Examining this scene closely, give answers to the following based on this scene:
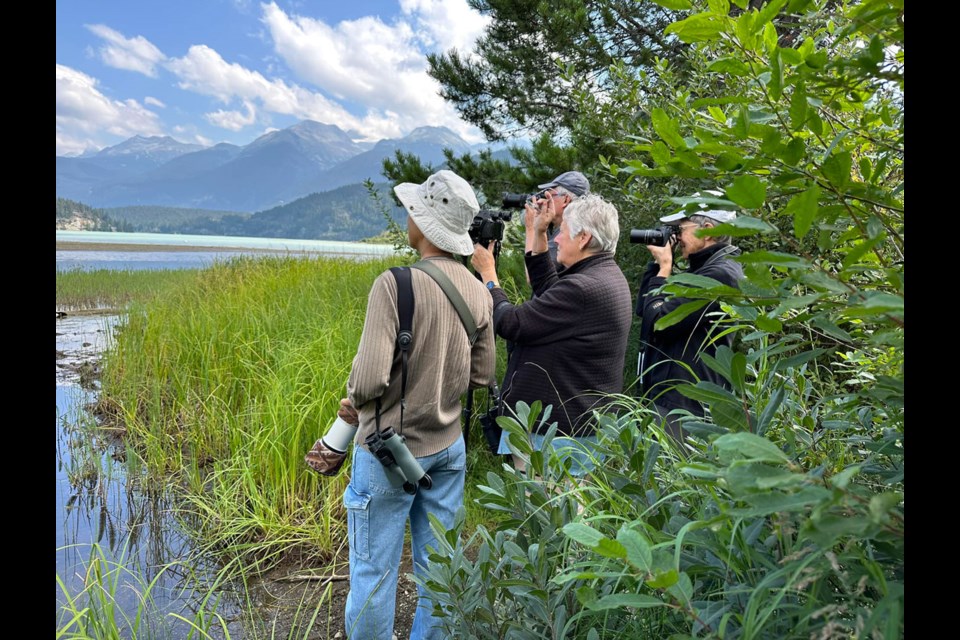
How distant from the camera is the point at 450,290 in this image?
1.96 m

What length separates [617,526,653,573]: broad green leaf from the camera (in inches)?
24.2

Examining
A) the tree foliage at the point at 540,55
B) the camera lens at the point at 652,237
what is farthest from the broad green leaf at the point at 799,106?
the tree foliage at the point at 540,55

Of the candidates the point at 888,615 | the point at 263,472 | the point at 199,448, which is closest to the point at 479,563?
the point at 888,615

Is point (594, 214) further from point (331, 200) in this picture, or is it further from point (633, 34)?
point (331, 200)

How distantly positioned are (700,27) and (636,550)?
2.19 feet

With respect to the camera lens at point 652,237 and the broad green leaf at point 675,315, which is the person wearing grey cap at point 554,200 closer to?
the camera lens at point 652,237

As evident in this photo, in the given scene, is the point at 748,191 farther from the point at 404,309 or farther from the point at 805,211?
the point at 404,309

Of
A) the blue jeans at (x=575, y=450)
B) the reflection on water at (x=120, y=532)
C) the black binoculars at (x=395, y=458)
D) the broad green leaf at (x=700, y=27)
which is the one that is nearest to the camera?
the broad green leaf at (x=700, y=27)

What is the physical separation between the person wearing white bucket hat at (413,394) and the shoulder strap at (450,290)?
17 millimetres

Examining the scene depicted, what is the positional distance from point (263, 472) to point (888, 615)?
345 centimetres

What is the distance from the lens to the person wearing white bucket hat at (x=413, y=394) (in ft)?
6.15

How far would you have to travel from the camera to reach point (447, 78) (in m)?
6.66

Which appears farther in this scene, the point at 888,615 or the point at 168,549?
the point at 168,549

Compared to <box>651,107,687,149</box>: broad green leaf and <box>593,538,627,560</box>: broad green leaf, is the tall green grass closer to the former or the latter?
<box>593,538,627,560</box>: broad green leaf
